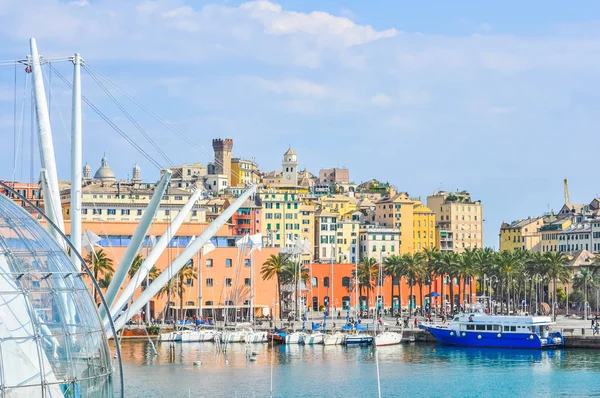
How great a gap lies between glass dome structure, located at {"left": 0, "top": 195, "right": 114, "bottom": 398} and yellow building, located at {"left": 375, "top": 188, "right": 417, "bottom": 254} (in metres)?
157

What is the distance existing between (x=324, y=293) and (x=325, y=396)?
72.9 m

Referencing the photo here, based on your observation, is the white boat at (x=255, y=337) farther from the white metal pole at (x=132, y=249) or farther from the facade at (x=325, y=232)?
the facade at (x=325, y=232)

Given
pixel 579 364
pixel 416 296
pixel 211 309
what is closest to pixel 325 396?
pixel 579 364

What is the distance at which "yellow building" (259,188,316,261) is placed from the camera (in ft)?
543

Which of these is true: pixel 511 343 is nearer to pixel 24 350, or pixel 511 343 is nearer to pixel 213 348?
pixel 213 348

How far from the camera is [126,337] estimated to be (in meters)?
104

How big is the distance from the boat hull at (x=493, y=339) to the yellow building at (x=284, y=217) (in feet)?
198

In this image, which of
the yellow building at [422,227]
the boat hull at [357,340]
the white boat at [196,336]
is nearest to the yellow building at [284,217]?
the yellow building at [422,227]

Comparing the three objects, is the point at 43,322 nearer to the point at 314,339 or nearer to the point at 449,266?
the point at 314,339

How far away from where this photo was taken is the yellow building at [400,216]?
18600 centimetres

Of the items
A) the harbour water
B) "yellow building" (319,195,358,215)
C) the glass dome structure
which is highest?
"yellow building" (319,195,358,215)

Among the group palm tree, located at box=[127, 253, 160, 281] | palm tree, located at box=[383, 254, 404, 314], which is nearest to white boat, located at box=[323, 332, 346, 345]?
palm tree, located at box=[127, 253, 160, 281]

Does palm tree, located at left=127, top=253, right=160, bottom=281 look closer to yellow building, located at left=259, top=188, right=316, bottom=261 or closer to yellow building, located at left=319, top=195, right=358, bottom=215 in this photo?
yellow building, located at left=259, top=188, right=316, bottom=261

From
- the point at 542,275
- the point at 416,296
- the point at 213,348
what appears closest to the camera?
the point at 213,348
